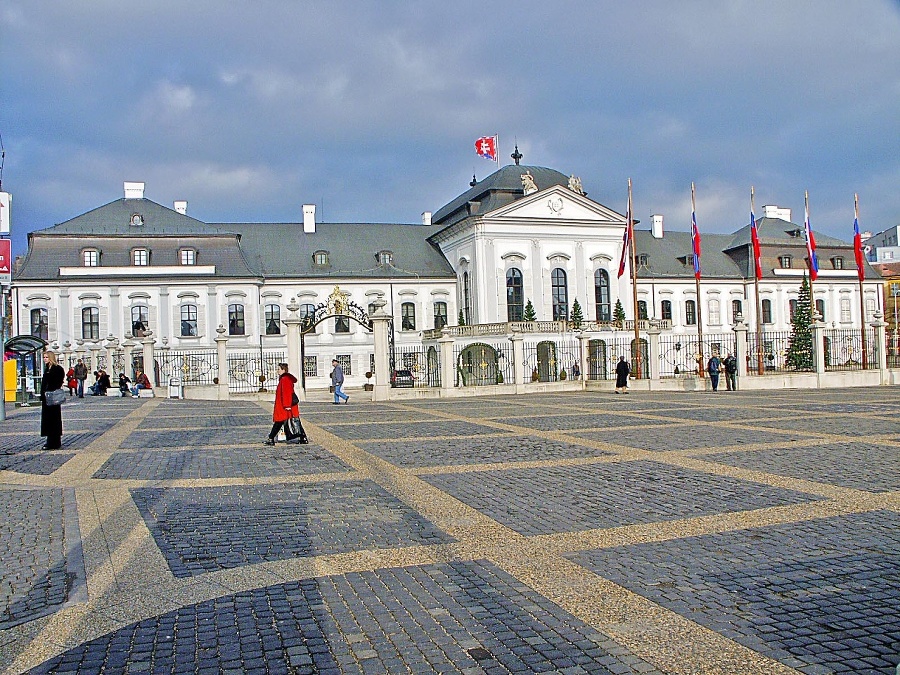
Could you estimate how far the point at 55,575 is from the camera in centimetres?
579

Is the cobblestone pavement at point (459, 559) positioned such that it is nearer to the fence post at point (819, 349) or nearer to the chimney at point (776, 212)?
the fence post at point (819, 349)

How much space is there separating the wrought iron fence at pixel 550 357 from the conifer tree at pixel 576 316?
0.92m

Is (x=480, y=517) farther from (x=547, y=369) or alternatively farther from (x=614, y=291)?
(x=614, y=291)

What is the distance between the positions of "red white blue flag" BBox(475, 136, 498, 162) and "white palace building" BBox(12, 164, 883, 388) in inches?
129

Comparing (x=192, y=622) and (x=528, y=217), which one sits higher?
(x=528, y=217)

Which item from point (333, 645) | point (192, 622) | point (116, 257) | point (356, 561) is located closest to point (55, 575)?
point (192, 622)

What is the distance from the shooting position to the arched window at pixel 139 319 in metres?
50.1

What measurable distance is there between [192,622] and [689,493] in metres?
5.26

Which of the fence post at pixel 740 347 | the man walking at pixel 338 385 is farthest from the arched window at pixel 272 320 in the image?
the fence post at pixel 740 347

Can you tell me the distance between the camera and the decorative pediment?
5403 centimetres

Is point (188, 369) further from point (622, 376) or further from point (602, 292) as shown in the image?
point (602, 292)

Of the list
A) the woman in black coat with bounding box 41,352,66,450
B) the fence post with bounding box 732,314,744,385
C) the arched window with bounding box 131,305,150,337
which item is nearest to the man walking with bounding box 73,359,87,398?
the arched window with bounding box 131,305,150,337

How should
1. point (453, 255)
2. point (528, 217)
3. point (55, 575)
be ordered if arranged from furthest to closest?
1. point (453, 255)
2. point (528, 217)
3. point (55, 575)

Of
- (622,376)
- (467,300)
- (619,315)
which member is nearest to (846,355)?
(622,376)
